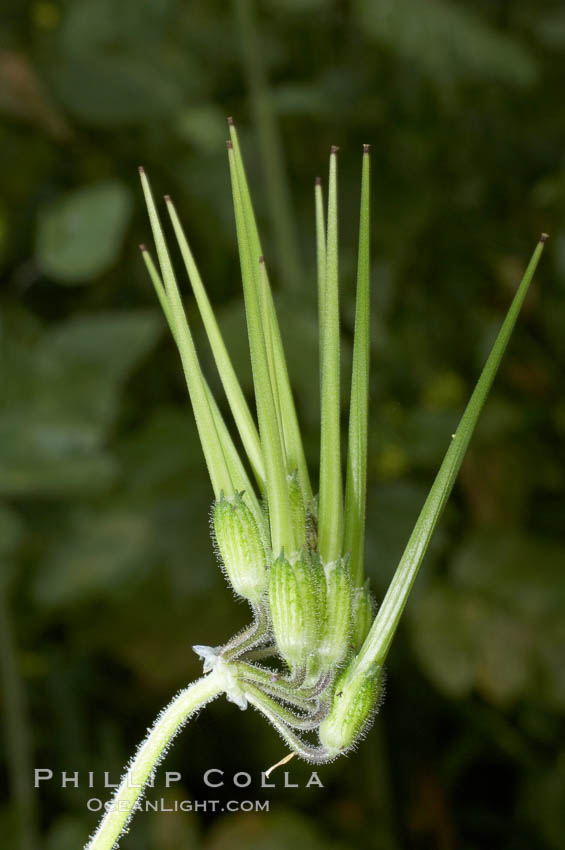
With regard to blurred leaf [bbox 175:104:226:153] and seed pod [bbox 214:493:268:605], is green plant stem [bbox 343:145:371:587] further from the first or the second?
blurred leaf [bbox 175:104:226:153]

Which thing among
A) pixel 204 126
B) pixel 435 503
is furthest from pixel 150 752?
pixel 204 126

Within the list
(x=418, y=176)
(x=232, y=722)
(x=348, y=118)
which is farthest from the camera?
(x=418, y=176)

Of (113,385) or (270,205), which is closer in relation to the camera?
(113,385)

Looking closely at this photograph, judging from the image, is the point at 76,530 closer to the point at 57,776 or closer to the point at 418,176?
the point at 57,776

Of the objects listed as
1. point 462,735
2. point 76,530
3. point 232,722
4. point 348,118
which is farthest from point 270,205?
point 462,735

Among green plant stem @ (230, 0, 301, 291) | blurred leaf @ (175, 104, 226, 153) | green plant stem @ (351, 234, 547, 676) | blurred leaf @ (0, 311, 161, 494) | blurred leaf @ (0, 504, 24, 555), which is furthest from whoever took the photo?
green plant stem @ (230, 0, 301, 291)

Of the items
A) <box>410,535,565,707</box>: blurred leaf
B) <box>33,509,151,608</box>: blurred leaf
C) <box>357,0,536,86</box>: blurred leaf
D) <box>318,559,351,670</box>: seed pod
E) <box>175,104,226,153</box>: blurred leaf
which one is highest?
<box>357,0,536,86</box>: blurred leaf

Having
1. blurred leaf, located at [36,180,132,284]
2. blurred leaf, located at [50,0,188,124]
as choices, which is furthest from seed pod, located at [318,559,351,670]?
blurred leaf, located at [50,0,188,124]
